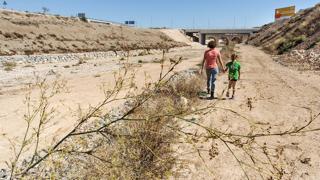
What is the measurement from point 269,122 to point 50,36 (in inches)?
1834

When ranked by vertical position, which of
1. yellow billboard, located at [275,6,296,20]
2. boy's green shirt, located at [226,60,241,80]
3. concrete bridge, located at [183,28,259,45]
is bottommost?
boy's green shirt, located at [226,60,241,80]

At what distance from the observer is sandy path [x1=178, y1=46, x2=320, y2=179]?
6426 mm

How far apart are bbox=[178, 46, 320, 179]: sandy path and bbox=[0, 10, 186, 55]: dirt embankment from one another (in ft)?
59.5

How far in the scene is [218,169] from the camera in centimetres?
659

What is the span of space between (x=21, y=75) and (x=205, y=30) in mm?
106771

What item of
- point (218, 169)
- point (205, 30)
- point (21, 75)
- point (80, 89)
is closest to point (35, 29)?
point (21, 75)

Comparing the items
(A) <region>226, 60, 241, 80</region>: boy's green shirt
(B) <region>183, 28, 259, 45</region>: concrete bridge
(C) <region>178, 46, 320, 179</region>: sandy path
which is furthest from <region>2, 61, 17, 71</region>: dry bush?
(B) <region>183, 28, 259, 45</region>: concrete bridge

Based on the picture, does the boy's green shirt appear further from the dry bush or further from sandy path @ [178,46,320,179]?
the dry bush

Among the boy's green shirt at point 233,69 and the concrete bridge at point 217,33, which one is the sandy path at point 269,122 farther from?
the concrete bridge at point 217,33

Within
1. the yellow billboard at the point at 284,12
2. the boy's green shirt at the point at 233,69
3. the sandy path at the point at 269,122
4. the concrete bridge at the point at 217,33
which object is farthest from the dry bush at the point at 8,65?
the yellow billboard at the point at 284,12

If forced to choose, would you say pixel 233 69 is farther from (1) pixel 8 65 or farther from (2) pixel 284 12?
(2) pixel 284 12

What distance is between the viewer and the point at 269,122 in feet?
31.5

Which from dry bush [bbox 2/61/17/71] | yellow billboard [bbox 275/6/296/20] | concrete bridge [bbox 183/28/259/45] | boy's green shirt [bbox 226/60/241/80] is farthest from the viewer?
concrete bridge [bbox 183/28/259/45]

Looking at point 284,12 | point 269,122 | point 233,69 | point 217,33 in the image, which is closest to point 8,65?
point 233,69
